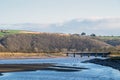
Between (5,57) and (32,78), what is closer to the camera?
(32,78)

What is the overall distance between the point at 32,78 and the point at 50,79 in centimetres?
353

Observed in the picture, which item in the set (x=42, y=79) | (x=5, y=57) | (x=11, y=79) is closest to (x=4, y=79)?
(x=11, y=79)

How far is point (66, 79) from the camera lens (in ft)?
200

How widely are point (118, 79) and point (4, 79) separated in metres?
17.0

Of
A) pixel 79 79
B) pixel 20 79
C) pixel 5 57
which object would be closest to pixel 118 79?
pixel 79 79

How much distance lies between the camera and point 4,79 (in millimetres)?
61000

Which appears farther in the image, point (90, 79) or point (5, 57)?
point (5, 57)

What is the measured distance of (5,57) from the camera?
200 metres

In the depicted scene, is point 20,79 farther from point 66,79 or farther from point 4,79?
point 66,79

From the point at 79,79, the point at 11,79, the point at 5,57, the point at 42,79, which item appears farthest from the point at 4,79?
the point at 5,57

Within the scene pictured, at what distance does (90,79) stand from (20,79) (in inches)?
414

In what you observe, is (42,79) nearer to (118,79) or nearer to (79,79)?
(79,79)

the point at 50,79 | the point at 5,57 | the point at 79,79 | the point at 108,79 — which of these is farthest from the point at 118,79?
the point at 5,57

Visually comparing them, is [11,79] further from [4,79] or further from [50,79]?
[50,79]
